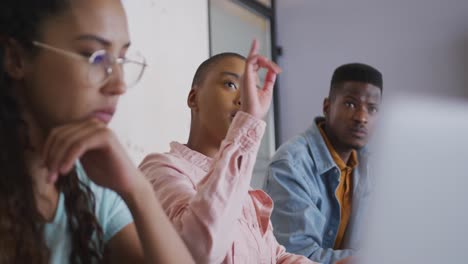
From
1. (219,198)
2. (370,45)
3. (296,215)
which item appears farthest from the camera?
(370,45)

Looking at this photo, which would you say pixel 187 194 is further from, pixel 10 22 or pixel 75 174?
pixel 10 22

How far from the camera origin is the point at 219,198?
2.09 ft

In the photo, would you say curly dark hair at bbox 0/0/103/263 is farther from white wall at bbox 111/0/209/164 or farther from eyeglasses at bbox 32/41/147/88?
white wall at bbox 111/0/209/164

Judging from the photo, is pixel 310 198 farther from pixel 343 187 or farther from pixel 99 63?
pixel 99 63

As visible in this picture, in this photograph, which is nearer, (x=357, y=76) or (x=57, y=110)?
(x=57, y=110)

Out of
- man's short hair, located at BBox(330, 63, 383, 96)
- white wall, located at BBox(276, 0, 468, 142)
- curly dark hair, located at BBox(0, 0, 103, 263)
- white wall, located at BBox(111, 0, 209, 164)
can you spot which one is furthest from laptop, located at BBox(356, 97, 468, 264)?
white wall, located at BBox(276, 0, 468, 142)

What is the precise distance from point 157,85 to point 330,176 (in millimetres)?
502

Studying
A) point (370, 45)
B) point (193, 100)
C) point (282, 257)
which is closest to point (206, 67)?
point (193, 100)

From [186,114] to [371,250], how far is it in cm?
90

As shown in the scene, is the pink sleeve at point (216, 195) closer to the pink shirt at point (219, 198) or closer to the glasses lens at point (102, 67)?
the pink shirt at point (219, 198)

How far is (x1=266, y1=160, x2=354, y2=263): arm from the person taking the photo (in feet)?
3.67

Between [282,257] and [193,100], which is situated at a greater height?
[193,100]

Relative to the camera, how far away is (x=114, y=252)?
0.58 meters

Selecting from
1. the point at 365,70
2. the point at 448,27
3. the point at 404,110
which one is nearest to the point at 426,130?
the point at 404,110
